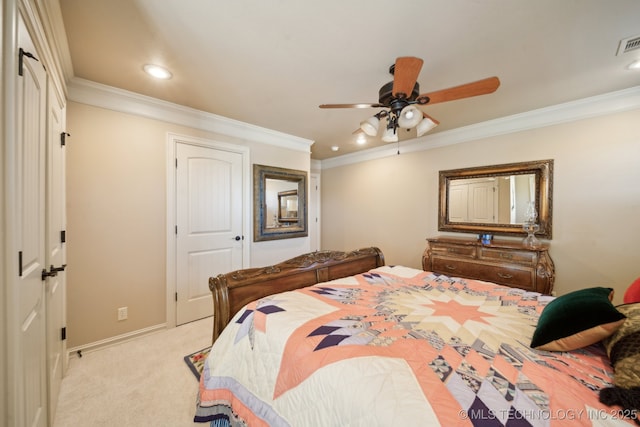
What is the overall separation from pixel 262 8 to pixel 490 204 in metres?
3.31

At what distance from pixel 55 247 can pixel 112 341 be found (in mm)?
1250

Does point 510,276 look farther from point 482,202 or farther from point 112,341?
point 112,341

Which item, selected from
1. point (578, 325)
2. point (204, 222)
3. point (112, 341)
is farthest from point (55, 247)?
point (578, 325)

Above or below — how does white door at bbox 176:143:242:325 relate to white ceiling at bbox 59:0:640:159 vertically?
below

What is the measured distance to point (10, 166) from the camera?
0.89m

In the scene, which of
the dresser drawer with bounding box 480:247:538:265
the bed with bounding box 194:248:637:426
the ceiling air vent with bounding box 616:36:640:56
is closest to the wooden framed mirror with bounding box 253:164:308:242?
the bed with bounding box 194:248:637:426

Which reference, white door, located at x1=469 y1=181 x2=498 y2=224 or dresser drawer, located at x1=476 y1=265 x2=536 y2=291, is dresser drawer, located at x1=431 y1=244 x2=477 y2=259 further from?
white door, located at x1=469 y1=181 x2=498 y2=224

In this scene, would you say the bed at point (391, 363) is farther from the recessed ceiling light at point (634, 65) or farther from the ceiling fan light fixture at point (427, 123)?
the recessed ceiling light at point (634, 65)

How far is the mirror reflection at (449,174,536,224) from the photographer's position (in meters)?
2.95

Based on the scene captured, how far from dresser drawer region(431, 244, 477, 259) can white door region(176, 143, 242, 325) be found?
2634mm

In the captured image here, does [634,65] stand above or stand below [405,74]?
above

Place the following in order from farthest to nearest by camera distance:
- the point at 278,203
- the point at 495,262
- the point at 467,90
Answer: the point at 278,203 < the point at 495,262 < the point at 467,90

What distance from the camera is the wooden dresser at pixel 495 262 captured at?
2.59 meters

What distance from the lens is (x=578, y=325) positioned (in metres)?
1.02
